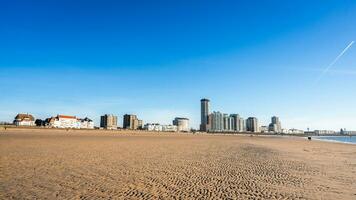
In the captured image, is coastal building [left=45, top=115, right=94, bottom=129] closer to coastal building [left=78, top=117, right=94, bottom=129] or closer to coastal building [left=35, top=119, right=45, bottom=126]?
coastal building [left=78, top=117, right=94, bottom=129]

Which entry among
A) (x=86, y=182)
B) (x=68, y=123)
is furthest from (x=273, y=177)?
(x=68, y=123)

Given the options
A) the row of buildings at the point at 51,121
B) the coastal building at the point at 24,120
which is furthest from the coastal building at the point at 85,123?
the coastal building at the point at 24,120

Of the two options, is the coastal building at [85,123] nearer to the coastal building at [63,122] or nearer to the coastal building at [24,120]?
the coastal building at [63,122]

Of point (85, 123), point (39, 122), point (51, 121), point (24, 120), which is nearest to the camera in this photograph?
point (24, 120)

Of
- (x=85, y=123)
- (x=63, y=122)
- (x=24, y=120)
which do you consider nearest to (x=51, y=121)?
(x=63, y=122)

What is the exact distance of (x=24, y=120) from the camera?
15175cm

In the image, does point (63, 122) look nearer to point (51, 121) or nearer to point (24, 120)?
point (51, 121)

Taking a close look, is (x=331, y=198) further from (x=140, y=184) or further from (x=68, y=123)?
(x=68, y=123)

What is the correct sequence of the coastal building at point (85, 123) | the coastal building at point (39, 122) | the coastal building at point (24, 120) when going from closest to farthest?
the coastal building at point (24, 120)
the coastal building at point (39, 122)
the coastal building at point (85, 123)

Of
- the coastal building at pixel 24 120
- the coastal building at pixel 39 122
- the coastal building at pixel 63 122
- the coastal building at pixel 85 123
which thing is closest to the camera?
the coastal building at pixel 24 120

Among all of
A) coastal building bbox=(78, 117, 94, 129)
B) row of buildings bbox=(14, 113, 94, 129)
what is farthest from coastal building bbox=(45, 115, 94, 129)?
coastal building bbox=(78, 117, 94, 129)

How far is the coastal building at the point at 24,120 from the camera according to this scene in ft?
491

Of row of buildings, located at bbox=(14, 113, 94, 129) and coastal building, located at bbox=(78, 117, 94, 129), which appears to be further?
coastal building, located at bbox=(78, 117, 94, 129)

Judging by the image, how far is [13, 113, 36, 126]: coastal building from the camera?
14973 centimetres
